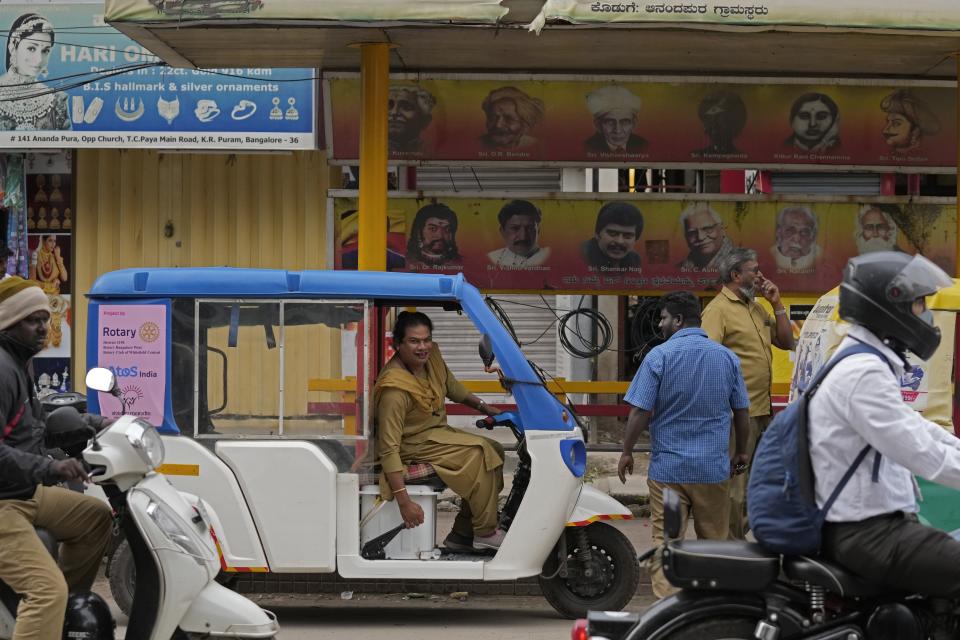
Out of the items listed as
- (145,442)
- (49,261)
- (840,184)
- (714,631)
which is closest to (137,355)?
(145,442)

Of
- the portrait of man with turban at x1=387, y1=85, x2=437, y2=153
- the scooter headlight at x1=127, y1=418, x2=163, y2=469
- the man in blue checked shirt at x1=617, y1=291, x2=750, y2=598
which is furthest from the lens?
A: the portrait of man with turban at x1=387, y1=85, x2=437, y2=153

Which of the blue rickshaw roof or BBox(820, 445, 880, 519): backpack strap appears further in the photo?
the blue rickshaw roof

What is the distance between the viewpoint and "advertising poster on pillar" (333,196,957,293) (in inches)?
422

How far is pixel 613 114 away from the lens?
427 inches

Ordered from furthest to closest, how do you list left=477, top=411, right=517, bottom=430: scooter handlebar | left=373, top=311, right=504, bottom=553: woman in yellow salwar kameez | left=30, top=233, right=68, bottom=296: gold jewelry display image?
1. left=30, top=233, right=68, bottom=296: gold jewelry display image
2. left=477, top=411, right=517, bottom=430: scooter handlebar
3. left=373, top=311, right=504, bottom=553: woman in yellow salwar kameez

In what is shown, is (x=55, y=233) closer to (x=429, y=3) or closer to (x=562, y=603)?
(x=429, y=3)

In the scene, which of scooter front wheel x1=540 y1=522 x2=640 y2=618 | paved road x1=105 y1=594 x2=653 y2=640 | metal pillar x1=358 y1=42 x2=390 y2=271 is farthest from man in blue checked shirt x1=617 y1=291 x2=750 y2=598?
metal pillar x1=358 y1=42 x2=390 y2=271

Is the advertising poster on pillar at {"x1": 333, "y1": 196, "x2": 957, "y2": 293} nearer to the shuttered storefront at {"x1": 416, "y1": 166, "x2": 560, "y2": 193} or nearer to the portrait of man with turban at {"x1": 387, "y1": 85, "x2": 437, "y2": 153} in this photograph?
the portrait of man with turban at {"x1": 387, "y1": 85, "x2": 437, "y2": 153}

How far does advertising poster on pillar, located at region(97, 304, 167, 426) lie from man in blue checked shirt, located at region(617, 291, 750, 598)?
235 centimetres

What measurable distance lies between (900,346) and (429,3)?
466 centimetres

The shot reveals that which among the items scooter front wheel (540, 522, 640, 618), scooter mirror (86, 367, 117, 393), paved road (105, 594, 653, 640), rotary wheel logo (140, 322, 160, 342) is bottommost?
paved road (105, 594, 653, 640)

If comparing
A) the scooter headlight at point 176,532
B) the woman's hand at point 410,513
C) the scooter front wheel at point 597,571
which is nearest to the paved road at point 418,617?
the scooter front wheel at point 597,571

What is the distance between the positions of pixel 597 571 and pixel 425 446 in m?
1.13

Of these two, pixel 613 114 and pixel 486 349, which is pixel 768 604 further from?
pixel 613 114
